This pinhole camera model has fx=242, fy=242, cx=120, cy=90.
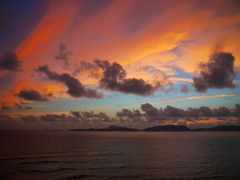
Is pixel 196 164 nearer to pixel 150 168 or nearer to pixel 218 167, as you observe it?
pixel 218 167

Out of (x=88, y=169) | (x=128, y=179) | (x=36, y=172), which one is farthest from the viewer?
(x=88, y=169)

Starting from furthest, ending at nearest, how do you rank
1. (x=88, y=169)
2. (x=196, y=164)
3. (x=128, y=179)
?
(x=196, y=164) < (x=88, y=169) < (x=128, y=179)

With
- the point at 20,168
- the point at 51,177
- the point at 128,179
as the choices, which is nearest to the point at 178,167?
the point at 128,179

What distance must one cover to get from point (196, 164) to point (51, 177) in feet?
125

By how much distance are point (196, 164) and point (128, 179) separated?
2624 centimetres

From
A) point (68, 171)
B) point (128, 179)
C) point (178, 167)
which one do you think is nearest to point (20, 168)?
point (68, 171)

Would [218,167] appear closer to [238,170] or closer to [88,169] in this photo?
[238,170]

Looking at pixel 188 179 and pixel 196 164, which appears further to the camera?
pixel 196 164

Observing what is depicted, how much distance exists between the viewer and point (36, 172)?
5281 centimetres

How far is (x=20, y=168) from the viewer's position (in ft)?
188

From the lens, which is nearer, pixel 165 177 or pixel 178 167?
pixel 165 177

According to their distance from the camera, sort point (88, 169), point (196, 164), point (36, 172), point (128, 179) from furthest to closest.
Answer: point (196, 164), point (88, 169), point (36, 172), point (128, 179)

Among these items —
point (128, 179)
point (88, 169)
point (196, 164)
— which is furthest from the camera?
point (196, 164)

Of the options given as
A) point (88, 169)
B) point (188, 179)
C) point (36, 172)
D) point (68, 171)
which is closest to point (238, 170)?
point (188, 179)
